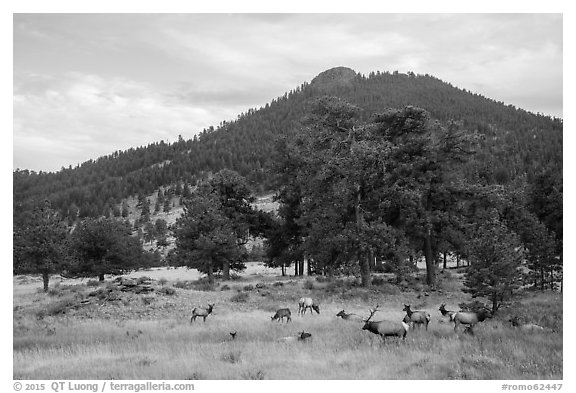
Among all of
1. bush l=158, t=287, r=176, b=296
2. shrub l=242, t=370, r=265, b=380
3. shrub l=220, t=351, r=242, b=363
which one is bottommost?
bush l=158, t=287, r=176, b=296

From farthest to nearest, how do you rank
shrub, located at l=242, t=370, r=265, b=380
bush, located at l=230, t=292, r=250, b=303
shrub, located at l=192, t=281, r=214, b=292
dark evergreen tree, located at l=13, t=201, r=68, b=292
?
dark evergreen tree, located at l=13, t=201, r=68, b=292
shrub, located at l=192, t=281, r=214, b=292
bush, located at l=230, t=292, r=250, b=303
shrub, located at l=242, t=370, r=265, b=380

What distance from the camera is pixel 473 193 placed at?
88.8 feet

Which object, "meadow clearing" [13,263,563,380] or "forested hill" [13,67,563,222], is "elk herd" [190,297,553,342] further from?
"forested hill" [13,67,563,222]

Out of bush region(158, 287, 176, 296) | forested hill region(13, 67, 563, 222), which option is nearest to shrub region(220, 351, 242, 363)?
bush region(158, 287, 176, 296)

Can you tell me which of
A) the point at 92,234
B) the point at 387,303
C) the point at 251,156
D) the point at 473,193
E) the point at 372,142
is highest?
the point at 251,156

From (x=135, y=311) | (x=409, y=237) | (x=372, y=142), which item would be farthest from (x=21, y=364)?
(x=409, y=237)

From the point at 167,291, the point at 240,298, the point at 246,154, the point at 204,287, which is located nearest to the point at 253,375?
the point at 240,298

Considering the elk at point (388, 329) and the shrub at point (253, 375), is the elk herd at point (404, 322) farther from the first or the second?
the shrub at point (253, 375)

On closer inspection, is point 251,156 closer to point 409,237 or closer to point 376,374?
point 409,237

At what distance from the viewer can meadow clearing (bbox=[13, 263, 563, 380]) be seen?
9617 mm

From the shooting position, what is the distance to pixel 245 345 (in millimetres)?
12336

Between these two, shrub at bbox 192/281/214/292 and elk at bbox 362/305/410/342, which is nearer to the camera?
elk at bbox 362/305/410/342
